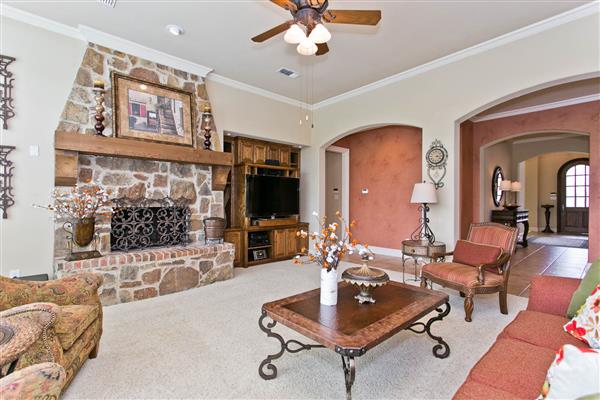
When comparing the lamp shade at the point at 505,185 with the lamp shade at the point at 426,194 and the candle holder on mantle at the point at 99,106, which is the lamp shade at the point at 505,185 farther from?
the candle holder on mantle at the point at 99,106

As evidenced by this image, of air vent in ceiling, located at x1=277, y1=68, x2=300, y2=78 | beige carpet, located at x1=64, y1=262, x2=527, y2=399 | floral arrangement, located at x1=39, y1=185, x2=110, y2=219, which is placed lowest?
beige carpet, located at x1=64, y1=262, x2=527, y2=399

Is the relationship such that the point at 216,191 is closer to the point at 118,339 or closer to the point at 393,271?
the point at 118,339

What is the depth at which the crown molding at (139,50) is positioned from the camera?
3.71 metres

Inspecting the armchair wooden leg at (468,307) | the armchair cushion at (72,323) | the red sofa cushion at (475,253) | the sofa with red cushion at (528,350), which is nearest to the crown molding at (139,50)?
the armchair cushion at (72,323)

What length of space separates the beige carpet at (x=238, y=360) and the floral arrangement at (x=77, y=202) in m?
1.17

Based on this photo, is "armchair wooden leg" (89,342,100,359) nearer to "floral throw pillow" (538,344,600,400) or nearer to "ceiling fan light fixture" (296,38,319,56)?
"floral throw pillow" (538,344,600,400)

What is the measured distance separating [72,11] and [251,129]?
9.28 ft

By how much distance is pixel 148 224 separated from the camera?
432 cm

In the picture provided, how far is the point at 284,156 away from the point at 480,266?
428 centimetres

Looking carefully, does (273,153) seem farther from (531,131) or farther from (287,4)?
(531,131)

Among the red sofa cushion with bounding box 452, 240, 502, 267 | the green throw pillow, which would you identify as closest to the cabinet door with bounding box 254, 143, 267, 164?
the red sofa cushion with bounding box 452, 240, 502, 267

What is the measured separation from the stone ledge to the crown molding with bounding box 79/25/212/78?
2.72 meters

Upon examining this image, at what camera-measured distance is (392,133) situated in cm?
645

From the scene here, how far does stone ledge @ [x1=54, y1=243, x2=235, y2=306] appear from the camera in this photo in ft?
11.2
